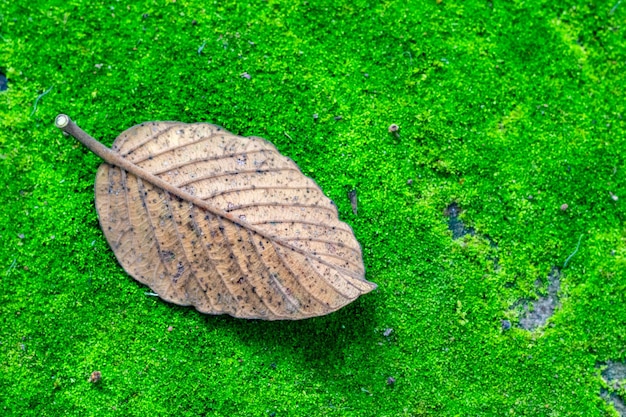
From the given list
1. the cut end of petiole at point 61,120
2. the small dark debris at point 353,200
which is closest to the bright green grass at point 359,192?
the small dark debris at point 353,200

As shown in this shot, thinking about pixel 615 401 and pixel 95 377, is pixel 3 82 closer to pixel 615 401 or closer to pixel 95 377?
pixel 95 377

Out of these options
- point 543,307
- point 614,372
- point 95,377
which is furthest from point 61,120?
point 614,372

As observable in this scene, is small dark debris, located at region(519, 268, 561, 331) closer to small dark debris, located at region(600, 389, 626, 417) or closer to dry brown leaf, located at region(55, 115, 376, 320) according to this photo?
small dark debris, located at region(600, 389, 626, 417)

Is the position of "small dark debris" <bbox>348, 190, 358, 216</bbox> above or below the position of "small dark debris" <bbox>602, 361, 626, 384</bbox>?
above

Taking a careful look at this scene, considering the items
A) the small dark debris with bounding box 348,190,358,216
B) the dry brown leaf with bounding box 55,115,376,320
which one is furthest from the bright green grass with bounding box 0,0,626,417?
the dry brown leaf with bounding box 55,115,376,320

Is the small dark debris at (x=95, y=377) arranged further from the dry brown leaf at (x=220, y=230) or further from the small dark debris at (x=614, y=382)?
the small dark debris at (x=614, y=382)

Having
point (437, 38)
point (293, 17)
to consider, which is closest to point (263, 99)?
point (293, 17)
